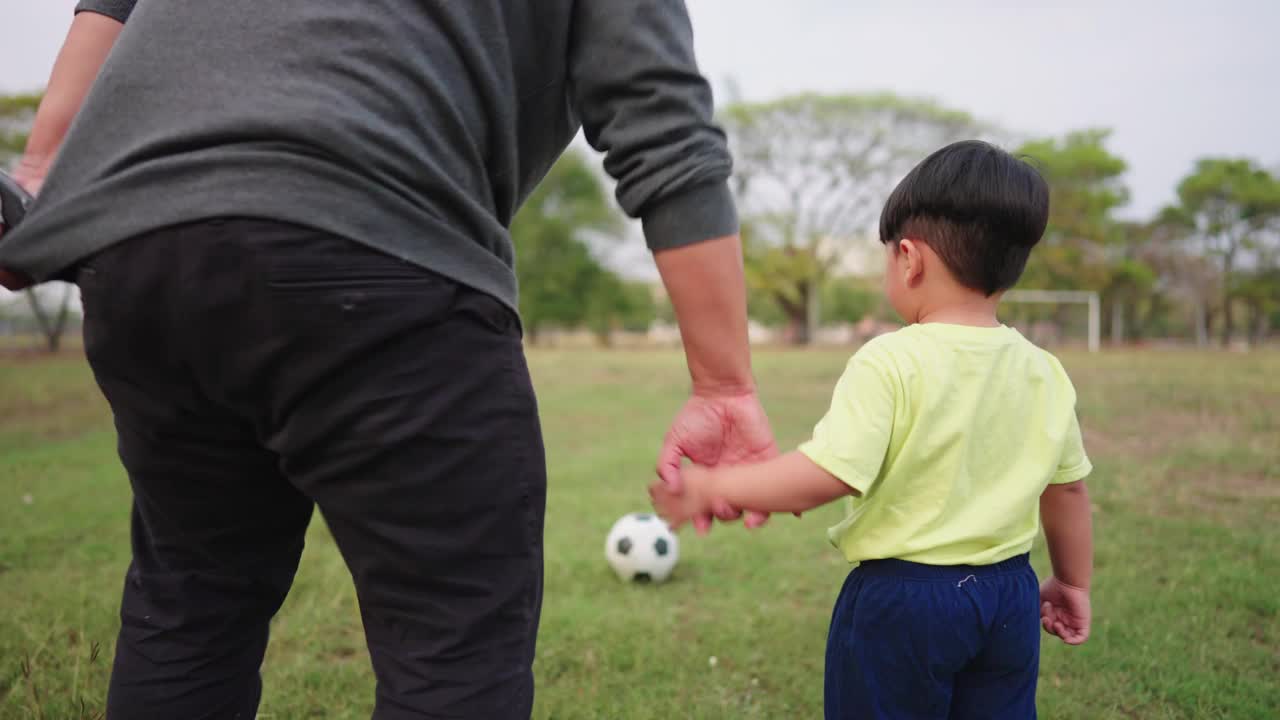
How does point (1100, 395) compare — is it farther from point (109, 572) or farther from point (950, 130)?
point (950, 130)

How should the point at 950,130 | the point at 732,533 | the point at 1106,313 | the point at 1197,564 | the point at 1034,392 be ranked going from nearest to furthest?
the point at 1034,392, the point at 1197,564, the point at 732,533, the point at 950,130, the point at 1106,313

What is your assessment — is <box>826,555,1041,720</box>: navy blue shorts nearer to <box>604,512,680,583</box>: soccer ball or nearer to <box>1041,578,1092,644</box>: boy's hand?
<box>1041,578,1092,644</box>: boy's hand

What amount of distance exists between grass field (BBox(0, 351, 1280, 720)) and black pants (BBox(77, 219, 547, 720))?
5.54 ft

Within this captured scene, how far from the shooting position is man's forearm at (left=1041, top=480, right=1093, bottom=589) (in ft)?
6.12

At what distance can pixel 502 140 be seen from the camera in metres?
1.26

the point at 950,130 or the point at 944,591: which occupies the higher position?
the point at 944,591

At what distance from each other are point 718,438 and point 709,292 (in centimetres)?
36

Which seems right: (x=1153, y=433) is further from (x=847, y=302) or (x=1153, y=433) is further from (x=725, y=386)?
(x=847, y=302)

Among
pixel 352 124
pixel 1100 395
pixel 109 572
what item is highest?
pixel 352 124

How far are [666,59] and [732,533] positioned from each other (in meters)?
4.05

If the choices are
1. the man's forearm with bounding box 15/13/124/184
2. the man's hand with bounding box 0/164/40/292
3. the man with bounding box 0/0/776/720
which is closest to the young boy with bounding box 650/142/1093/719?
the man with bounding box 0/0/776/720

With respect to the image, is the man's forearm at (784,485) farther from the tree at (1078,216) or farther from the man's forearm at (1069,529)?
the tree at (1078,216)

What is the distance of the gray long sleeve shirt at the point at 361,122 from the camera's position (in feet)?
3.52

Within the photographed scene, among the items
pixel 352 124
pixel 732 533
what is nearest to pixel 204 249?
pixel 352 124
